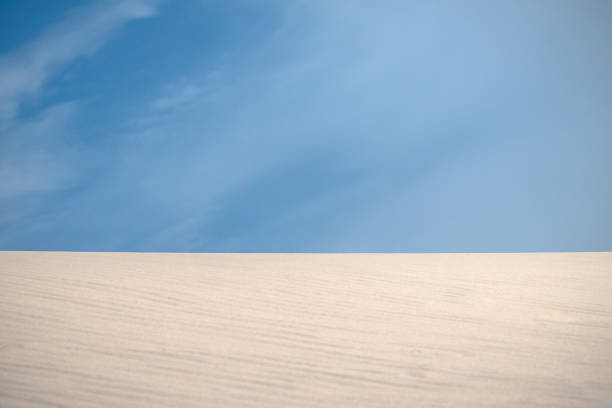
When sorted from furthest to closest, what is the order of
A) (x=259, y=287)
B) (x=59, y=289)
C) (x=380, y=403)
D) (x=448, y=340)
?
(x=259, y=287) < (x=59, y=289) < (x=448, y=340) < (x=380, y=403)

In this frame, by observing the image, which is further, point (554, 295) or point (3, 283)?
point (554, 295)

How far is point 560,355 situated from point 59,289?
15.0 feet

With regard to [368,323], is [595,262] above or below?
above

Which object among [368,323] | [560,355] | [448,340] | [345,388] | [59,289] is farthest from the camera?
[59,289]

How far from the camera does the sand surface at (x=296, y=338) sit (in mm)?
2830

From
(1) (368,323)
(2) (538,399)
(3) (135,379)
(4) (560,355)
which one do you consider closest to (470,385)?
(2) (538,399)

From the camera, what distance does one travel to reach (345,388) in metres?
2.92

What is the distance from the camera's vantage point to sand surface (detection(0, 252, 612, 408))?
283 cm

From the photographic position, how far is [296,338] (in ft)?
12.2

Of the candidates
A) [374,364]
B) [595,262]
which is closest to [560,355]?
[374,364]

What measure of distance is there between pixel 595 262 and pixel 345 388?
21.6 ft

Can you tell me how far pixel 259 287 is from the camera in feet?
17.3

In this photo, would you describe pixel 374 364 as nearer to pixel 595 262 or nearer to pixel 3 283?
pixel 3 283

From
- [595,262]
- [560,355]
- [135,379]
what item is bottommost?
[135,379]
